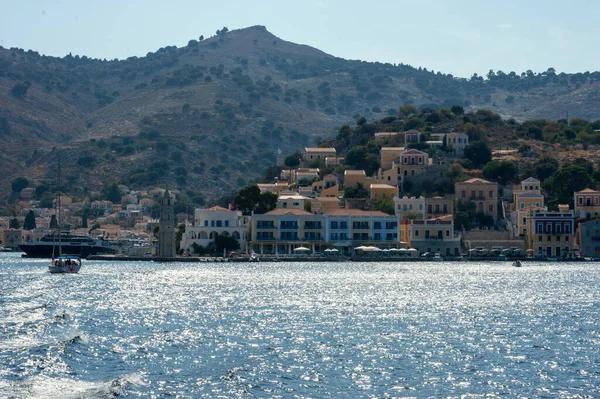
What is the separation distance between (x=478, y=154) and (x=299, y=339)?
407 feet

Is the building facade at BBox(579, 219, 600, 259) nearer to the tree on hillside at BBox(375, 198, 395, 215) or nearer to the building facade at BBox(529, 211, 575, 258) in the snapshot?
the building facade at BBox(529, 211, 575, 258)

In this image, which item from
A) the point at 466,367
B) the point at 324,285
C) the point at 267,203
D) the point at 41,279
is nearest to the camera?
the point at 466,367

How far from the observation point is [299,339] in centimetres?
5203

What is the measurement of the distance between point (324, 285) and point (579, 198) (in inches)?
2614

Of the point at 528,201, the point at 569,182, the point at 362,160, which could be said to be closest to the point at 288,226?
the point at 528,201

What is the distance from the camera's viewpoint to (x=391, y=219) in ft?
469

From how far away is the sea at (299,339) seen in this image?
4025 cm

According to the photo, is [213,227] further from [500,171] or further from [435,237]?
[500,171]

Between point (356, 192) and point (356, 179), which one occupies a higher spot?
point (356, 179)

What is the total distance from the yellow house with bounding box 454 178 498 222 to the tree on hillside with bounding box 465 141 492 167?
18.3 metres

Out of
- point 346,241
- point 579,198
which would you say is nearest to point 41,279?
point 346,241

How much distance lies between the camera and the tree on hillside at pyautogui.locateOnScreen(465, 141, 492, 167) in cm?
17250

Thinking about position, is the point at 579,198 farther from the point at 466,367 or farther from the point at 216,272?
the point at 466,367

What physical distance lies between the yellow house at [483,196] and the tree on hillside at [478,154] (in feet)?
60.0
